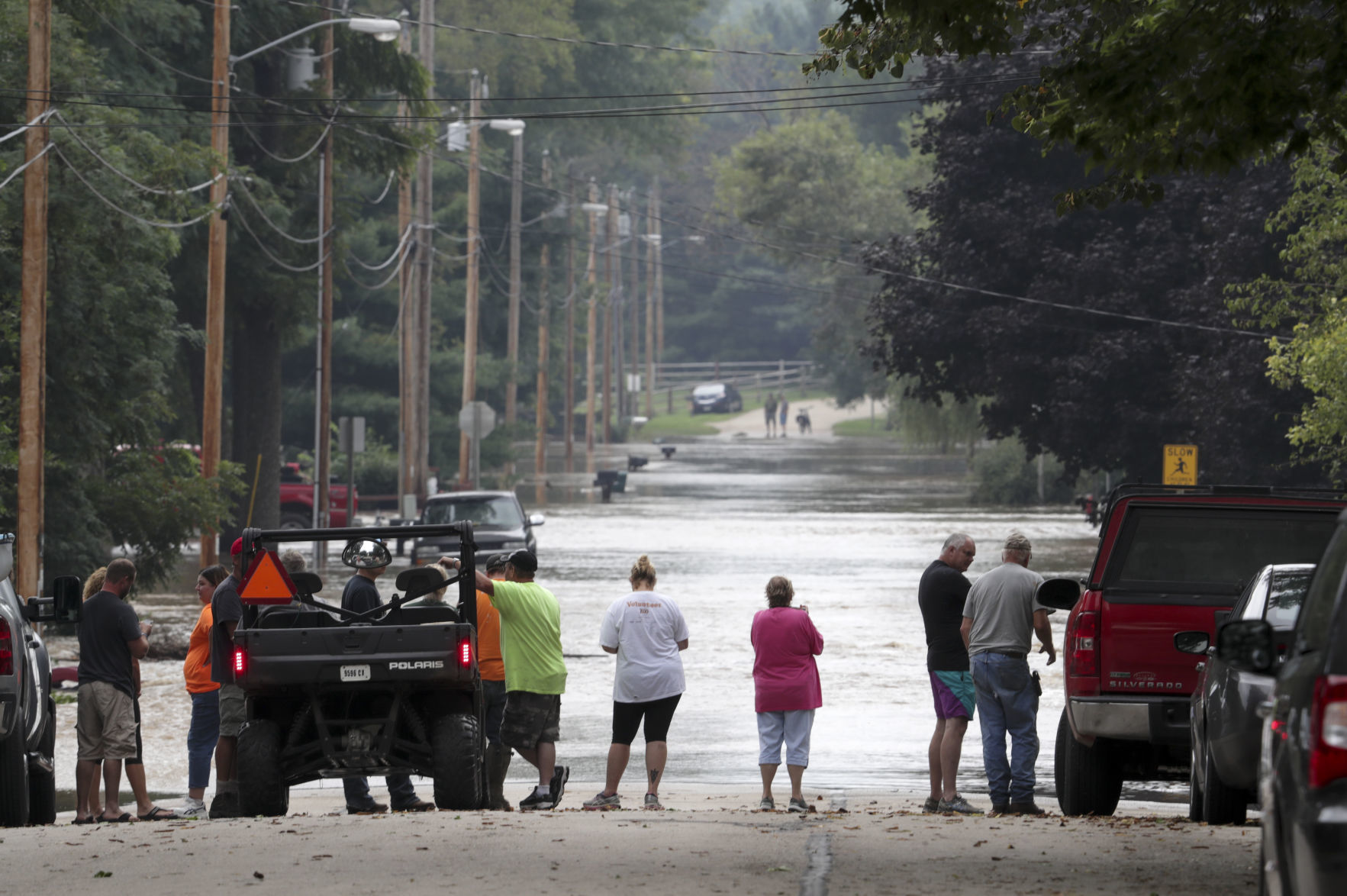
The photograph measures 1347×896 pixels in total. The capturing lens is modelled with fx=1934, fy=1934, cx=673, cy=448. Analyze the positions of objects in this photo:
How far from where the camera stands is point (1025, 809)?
39.0 feet

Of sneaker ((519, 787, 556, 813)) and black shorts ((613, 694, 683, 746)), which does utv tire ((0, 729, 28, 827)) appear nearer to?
sneaker ((519, 787, 556, 813))

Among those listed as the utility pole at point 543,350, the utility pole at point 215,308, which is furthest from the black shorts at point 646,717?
the utility pole at point 543,350

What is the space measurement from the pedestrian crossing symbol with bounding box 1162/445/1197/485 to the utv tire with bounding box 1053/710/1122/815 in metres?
21.3

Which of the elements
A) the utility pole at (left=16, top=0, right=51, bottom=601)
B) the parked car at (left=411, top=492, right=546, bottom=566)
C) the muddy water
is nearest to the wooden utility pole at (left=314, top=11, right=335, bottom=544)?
the parked car at (left=411, top=492, right=546, bottom=566)

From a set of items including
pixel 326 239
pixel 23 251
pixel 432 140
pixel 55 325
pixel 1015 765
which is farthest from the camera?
pixel 432 140

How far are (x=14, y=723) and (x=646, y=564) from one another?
400cm

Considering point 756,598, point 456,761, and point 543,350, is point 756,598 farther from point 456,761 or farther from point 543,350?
point 543,350

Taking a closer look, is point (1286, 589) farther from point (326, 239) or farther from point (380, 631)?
point (326, 239)

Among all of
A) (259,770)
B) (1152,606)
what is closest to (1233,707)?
(1152,606)

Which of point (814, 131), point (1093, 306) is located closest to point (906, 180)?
point (814, 131)

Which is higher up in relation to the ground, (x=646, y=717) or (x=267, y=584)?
(x=267, y=584)

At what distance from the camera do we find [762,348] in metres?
129

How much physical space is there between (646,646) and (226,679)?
2.67 meters

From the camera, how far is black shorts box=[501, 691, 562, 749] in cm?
1245
